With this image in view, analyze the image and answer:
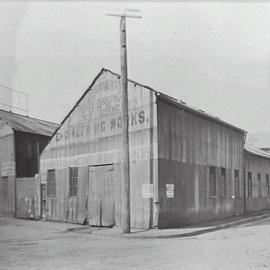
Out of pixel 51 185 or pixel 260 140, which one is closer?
pixel 51 185

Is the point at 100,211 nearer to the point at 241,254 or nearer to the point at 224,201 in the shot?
the point at 224,201

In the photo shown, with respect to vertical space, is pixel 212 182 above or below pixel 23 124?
below

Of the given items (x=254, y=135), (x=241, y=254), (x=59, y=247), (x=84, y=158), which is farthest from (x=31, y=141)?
(x=254, y=135)

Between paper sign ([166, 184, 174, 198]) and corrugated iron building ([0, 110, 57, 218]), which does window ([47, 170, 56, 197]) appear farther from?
paper sign ([166, 184, 174, 198])

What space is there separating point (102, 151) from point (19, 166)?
32.1 feet

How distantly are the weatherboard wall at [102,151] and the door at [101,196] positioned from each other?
5 cm

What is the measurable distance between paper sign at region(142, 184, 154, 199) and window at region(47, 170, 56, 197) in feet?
23.9

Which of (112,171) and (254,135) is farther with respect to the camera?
(254,135)

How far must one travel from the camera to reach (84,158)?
68.1ft

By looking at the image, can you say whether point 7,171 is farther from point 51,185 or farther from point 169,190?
point 169,190

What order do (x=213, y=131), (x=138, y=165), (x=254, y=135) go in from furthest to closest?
(x=254, y=135), (x=213, y=131), (x=138, y=165)

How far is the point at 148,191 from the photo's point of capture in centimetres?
1702

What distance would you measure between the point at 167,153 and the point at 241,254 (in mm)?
7736

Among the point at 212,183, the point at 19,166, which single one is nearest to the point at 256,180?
the point at 212,183
